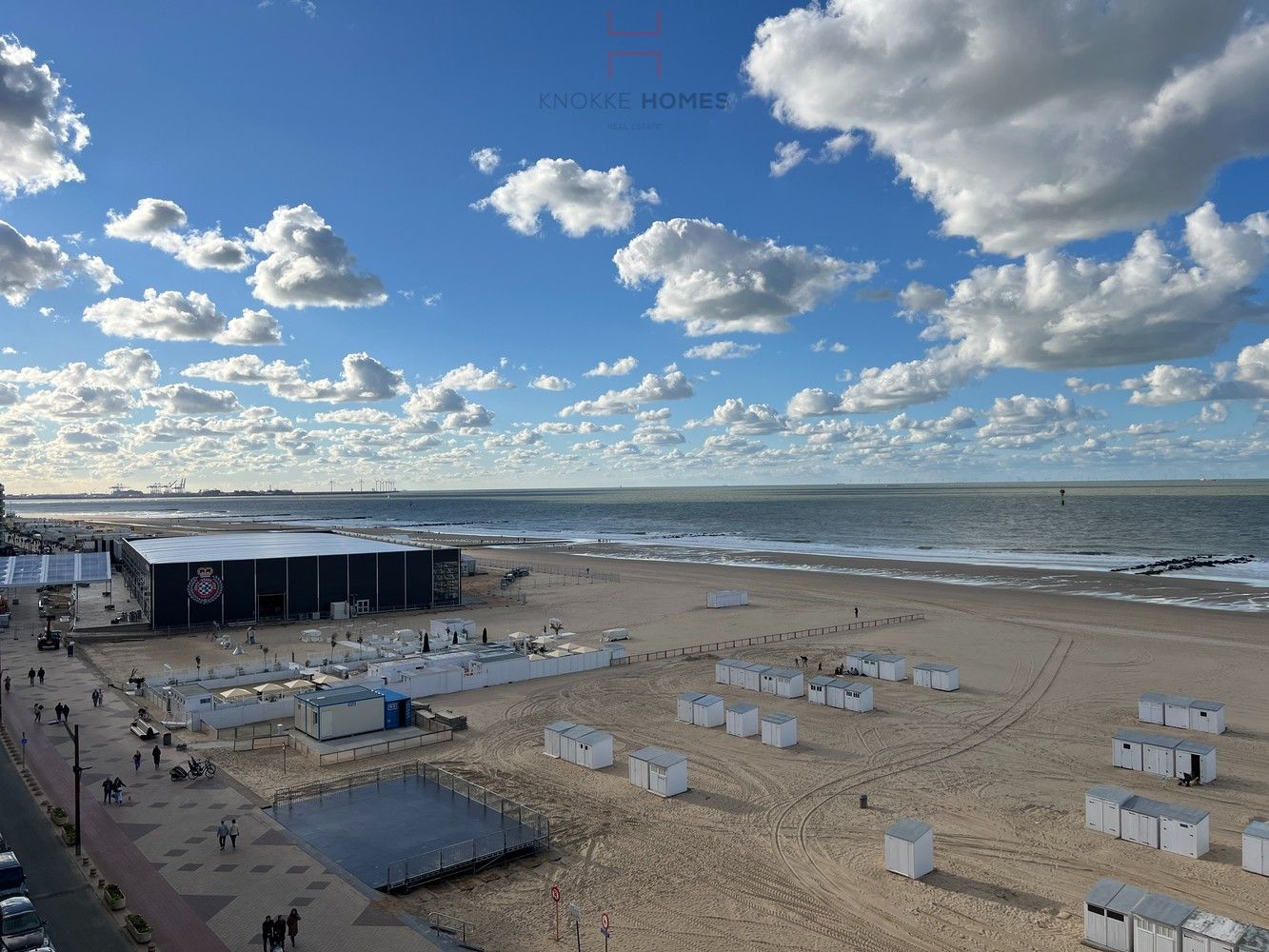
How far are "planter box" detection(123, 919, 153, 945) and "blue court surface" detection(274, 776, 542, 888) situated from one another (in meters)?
5.06

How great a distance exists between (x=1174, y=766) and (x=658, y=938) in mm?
21475

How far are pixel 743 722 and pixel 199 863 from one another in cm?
2086

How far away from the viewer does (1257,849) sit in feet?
73.1

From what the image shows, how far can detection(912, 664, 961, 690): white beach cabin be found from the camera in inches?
1663

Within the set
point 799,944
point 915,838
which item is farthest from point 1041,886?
point 799,944

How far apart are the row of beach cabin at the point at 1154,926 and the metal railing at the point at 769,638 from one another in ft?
106

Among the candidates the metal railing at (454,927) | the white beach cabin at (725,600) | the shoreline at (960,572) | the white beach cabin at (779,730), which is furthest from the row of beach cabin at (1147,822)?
the shoreline at (960,572)

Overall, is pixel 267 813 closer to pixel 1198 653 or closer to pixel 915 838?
pixel 915 838

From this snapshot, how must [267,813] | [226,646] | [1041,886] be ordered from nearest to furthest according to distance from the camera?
[1041,886] → [267,813] → [226,646]

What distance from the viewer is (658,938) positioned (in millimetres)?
19547

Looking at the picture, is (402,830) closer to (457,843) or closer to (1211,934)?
(457,843)

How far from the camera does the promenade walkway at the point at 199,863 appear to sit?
Answer: 753 inches

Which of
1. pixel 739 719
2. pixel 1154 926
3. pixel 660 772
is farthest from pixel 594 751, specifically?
pixel 1154 926

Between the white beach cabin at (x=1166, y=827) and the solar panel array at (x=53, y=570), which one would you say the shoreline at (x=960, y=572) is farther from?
the white beach cabin at (x=1166, y=827)
